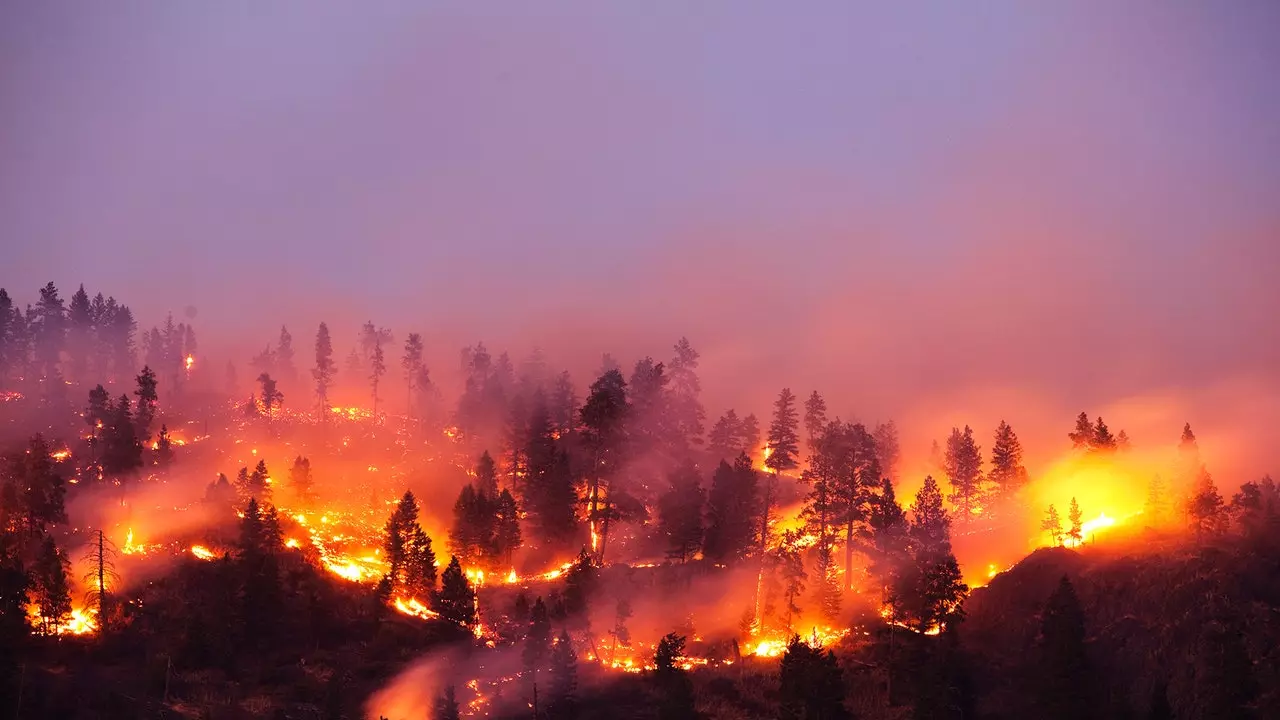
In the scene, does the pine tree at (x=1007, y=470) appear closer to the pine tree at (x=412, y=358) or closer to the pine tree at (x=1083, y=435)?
the pine tree at (x=1083, y=435)

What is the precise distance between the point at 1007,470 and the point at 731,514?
33875 millimetres

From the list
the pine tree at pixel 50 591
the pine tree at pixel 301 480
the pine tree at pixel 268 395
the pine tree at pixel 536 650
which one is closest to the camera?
the pine tree at pixel 50 591

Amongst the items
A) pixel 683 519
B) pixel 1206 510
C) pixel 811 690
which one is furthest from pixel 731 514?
pixel 1206 510

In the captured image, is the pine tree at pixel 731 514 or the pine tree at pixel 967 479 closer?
the pine tree at pixel 731 514

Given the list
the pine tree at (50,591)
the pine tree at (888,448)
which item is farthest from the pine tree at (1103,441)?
→ the pine tree at (50,591)

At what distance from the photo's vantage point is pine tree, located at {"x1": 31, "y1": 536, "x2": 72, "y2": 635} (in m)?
52.9

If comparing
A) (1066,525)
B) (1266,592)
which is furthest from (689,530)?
(1266,592)

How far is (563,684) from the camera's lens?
54406 mm

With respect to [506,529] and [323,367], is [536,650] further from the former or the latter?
[323,367]

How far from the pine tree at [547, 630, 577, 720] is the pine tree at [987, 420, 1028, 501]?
5642cm

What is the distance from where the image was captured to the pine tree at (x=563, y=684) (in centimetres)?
5378

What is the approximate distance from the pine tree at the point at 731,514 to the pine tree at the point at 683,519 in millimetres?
1168

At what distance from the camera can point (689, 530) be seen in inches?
2970

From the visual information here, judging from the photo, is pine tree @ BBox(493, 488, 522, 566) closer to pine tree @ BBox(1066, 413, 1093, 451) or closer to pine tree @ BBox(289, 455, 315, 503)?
pine tree @ BBox(289, 455, 315, 503)
